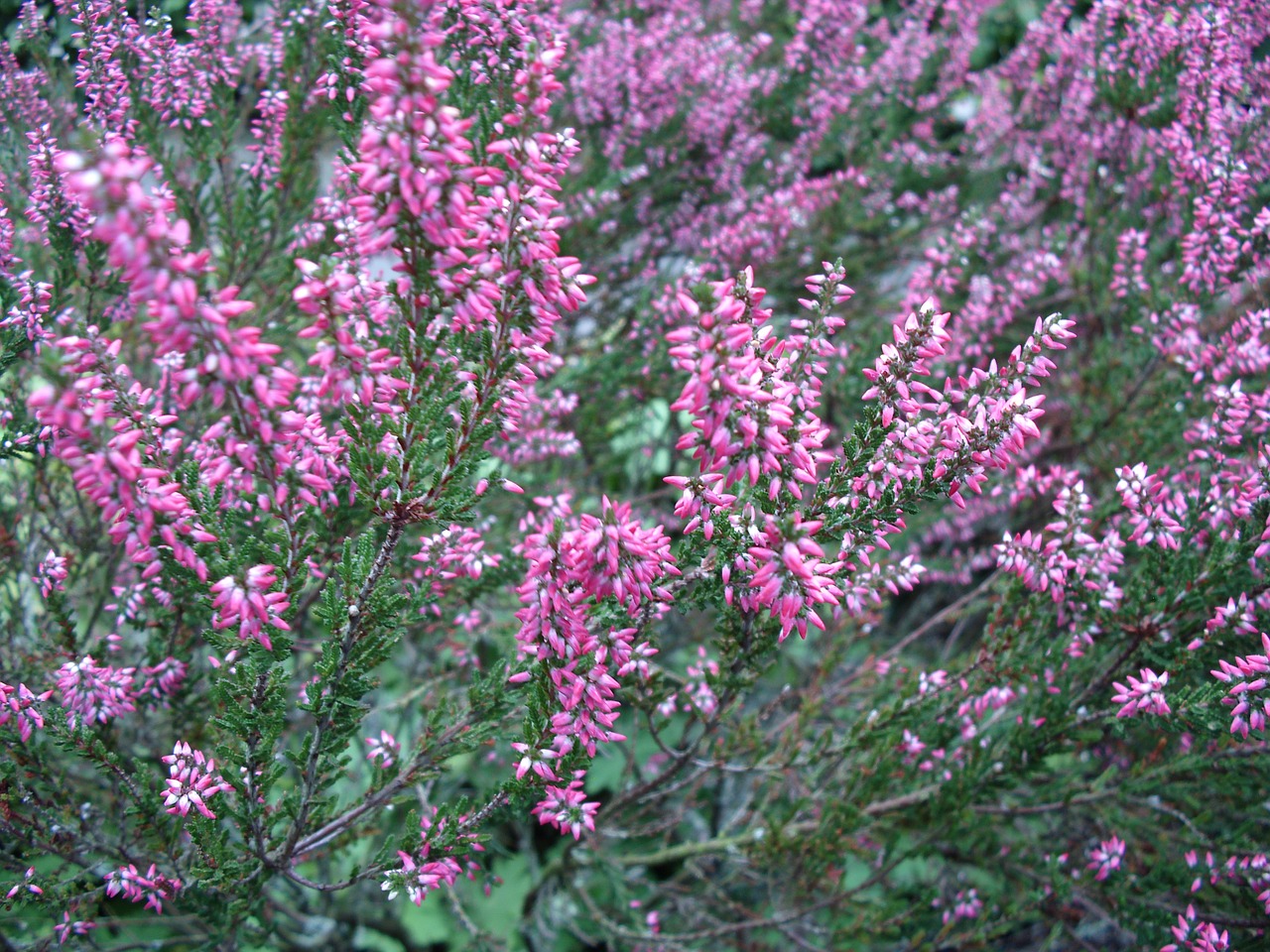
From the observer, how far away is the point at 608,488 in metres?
5.53

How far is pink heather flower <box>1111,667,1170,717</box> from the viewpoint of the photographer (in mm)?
2117

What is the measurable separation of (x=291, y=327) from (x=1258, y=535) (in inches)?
154

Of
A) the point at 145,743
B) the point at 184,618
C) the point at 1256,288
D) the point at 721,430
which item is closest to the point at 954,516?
the point at 1256,288

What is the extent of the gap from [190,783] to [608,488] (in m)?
3.83

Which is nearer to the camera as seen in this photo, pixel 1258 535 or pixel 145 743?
pixel 1258 535

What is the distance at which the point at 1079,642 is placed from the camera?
2729 mm

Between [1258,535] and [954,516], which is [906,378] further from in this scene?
[954,516]

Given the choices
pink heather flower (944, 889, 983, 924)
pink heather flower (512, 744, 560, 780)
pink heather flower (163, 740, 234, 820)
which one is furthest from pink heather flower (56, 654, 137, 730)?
pink heather flower (944, 889, 983, 924)

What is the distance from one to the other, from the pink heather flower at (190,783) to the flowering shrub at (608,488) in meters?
0.01

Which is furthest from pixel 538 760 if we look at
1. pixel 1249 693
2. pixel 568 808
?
pixel 1249 693

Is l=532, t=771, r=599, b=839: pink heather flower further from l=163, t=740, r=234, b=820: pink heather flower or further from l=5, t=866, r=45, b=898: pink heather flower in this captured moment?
l=5, t=866, r=45, b=898: pink heather flower

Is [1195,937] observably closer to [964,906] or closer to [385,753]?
[964,906]

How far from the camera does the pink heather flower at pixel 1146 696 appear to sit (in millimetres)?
2117

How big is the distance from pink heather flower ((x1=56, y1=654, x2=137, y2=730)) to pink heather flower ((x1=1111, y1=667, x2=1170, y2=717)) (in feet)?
8.82
